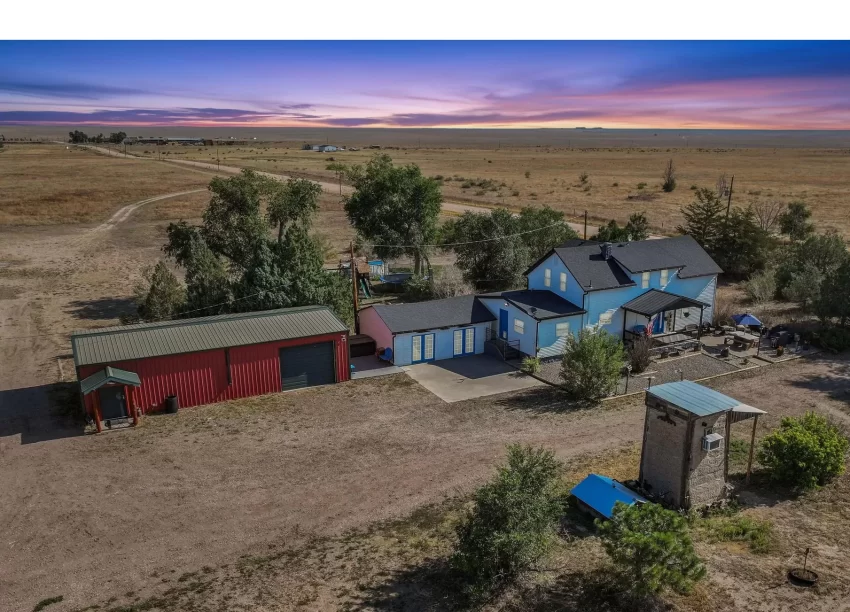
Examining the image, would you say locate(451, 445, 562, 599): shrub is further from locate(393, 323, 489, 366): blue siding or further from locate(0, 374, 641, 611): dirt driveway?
locate(393, 323, 489, 366): blue siding

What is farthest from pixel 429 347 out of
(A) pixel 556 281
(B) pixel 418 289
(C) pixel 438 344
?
(B) pixel 418 289

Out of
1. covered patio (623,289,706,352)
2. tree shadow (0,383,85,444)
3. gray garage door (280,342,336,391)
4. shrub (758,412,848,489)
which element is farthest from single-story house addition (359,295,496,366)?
shrub (758,412,848,489)

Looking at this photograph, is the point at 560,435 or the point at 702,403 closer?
the point at 702,403

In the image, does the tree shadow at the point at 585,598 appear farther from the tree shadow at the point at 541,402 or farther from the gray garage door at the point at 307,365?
the gray garage door at the point at 307,365

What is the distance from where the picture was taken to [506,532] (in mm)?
13766

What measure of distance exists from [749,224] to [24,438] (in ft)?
141

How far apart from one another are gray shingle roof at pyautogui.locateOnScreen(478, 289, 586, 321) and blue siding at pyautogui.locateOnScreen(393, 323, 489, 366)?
1.84 meters

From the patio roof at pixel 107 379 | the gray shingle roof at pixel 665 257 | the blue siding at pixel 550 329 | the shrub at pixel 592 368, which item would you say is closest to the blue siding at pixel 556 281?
the blue siding at pixel 550 329

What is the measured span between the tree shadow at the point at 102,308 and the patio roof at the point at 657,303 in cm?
2843

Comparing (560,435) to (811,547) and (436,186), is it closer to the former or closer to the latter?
(811,547)

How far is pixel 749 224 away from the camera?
4453cm

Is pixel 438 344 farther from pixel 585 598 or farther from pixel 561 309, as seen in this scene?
pixel 585 598

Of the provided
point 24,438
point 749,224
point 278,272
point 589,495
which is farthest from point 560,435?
point 749,224

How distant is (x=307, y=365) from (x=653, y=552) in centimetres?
1729
